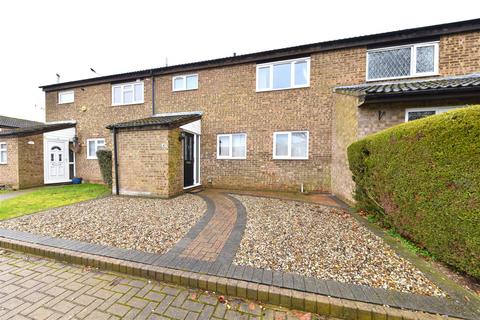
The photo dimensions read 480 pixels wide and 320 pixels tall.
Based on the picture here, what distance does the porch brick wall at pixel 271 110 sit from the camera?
7.49m

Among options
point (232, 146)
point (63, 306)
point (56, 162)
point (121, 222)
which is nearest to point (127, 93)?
point (56, 162)

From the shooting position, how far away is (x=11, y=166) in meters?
9.48

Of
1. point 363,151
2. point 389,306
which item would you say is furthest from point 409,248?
point 363,151

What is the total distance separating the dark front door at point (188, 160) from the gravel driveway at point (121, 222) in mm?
2273

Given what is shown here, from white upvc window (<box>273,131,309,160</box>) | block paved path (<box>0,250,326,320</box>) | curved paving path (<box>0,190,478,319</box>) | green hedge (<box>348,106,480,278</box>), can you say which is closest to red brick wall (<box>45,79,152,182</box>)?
white upvc window (<box>273,131,309,160</box>)

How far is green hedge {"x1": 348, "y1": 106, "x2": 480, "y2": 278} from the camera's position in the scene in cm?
228

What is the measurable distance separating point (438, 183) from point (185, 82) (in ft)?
32.0

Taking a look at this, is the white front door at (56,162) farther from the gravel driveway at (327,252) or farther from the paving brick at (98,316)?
the paving brick at (98,316)

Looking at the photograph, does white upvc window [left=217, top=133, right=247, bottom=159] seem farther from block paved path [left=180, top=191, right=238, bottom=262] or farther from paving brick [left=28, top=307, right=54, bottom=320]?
paving brick [left=28, top=307, right=54, bottom=320]

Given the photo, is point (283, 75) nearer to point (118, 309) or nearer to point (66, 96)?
point (118, 309)

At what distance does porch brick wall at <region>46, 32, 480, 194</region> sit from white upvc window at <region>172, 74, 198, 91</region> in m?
0.23

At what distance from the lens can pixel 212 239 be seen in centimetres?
361

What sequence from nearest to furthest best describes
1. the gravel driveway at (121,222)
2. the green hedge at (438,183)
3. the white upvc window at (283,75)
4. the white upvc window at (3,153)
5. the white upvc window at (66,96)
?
the green hedge at (438,183) < the gravel driveway at (121,222) < the white upvc window at (283,75) < the white upvc window at (3,153) < the white upvc window at (66,96)

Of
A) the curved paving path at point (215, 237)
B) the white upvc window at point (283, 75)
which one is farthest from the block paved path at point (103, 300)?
the white upvc window at point (283, 75)
